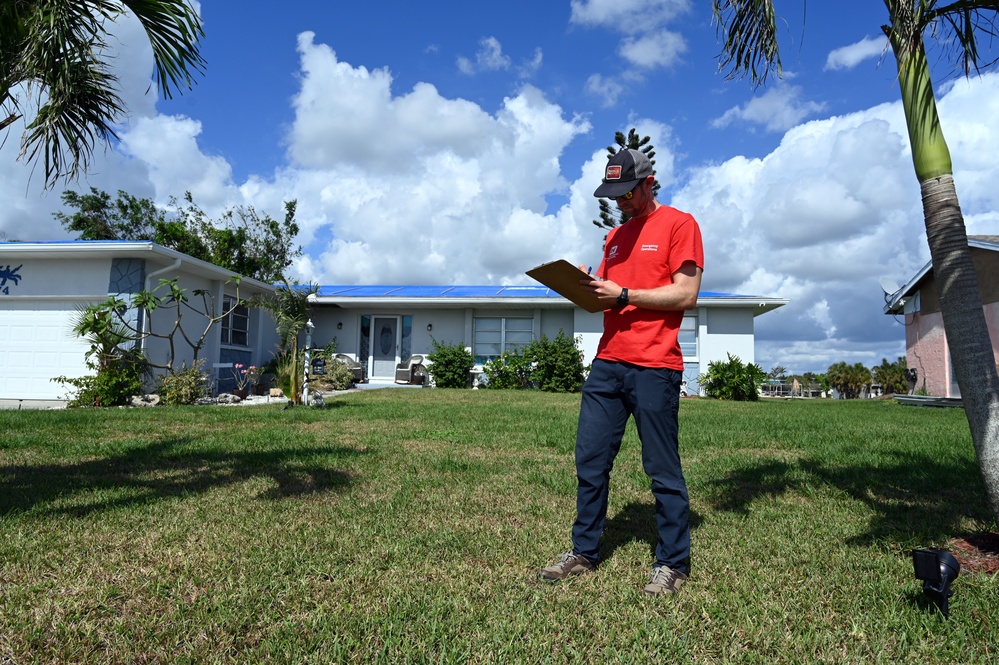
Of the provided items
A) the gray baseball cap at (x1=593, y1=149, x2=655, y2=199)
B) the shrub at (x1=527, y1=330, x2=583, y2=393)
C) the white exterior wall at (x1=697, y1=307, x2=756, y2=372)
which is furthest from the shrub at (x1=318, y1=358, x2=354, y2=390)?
the gray baseball cap at (x1=593, y1=149, x2=655, y2=199)

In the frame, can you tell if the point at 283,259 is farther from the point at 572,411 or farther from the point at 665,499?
the point at 665,499

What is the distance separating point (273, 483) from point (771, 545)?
10.6 feet

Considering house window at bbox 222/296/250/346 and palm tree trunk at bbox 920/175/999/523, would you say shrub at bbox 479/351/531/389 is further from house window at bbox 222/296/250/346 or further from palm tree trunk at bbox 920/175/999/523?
palm tree trunk at bbox 920/175/999/523

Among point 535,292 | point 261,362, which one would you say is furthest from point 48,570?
point 535,292

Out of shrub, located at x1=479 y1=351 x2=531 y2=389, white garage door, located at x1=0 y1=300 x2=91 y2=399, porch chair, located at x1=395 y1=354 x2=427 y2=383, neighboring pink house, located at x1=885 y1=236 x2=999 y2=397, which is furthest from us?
porch chair, located at x1=395 y1=354 x2=427 y2=383

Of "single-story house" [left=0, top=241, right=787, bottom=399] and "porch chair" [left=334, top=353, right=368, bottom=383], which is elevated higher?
"single-story house" [left=0, top=241, right=787, bottom=399]

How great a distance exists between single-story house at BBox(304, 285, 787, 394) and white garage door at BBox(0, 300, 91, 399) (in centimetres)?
739

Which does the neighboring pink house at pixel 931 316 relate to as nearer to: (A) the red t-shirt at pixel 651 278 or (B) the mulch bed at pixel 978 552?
(B) the mulch bed at pixel 978 552

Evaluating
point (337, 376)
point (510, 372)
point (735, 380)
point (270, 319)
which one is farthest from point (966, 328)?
point (270, 319)

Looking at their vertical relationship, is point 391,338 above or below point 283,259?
below

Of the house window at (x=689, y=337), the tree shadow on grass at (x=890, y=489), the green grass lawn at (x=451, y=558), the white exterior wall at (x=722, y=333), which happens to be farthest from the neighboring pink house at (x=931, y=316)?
the tree shadow on grass at (x=890, y=489)

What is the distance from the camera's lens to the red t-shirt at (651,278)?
9.48 ft

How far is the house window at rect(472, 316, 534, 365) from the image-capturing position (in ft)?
65.9

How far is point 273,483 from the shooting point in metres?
4.65
